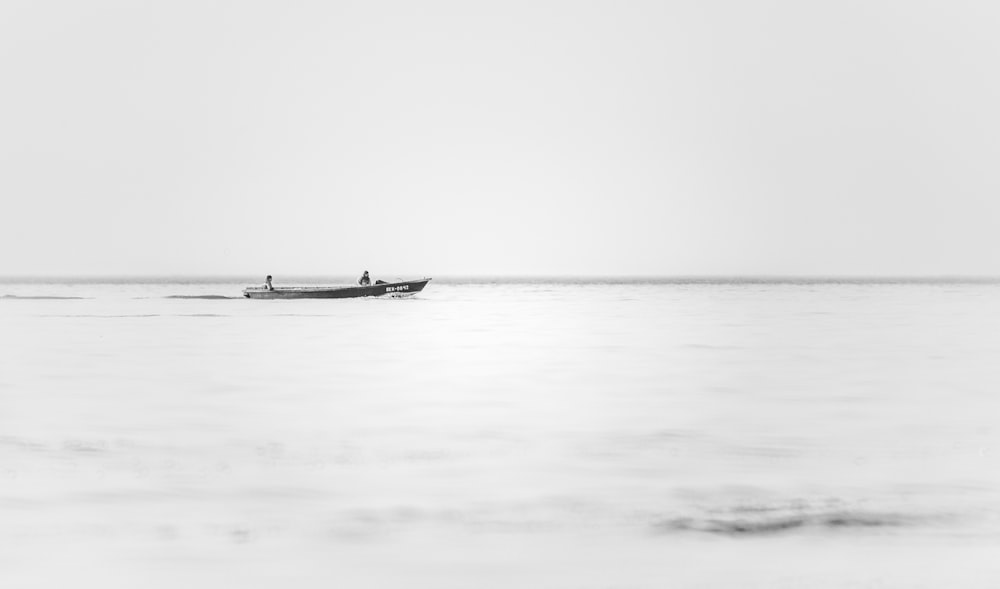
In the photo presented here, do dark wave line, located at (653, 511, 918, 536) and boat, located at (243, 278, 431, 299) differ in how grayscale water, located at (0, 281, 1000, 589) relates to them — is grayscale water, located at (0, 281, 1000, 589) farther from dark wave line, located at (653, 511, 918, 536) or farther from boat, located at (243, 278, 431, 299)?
boat, located at (243, 278, 431, 299)

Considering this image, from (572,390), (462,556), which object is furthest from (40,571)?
(572,390)

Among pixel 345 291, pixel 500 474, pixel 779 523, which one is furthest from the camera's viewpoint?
pixel 345 291

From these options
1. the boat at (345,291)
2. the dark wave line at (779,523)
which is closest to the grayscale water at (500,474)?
the dark wave line at (779,523)

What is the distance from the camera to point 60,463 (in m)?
10.8

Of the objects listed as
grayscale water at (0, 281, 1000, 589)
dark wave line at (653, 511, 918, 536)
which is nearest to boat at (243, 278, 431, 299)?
grayscale water at (0, 281, 1000, 589)

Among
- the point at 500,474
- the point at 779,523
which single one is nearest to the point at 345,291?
the point at 500,474

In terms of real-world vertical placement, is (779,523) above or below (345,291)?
below

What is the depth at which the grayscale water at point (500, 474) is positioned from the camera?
22.6ft

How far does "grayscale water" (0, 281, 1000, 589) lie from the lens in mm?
6875

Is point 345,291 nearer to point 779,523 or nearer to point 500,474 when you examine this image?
point 500,474

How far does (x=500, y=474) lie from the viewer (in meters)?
10.2

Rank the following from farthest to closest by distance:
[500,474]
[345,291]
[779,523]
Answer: [345,291], [500,474], [779,523]

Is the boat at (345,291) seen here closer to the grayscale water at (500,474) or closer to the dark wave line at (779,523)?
the grayscale water at (500,474)

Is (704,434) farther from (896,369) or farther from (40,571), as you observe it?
(896,369)
